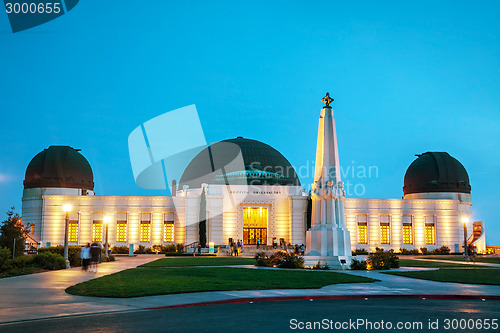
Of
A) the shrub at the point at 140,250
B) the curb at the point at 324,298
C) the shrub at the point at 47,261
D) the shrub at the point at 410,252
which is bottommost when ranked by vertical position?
the shrub at the point at 410,252

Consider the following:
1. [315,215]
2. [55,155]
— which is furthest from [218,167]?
[315,215]

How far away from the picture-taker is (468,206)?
61.3 metres

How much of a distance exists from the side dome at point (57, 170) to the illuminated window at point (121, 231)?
9228 mm

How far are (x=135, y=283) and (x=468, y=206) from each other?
54.2 m

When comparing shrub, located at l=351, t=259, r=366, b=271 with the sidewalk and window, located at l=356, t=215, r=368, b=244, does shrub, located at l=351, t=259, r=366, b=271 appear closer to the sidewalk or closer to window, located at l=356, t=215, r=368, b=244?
the sidewalk

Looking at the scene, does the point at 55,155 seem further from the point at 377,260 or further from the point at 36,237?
the point at 377,260

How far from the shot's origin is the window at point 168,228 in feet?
177

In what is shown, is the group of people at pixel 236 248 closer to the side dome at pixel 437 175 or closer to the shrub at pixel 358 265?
the shrub at pixel 358 265

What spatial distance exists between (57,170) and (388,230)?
38.2 metres

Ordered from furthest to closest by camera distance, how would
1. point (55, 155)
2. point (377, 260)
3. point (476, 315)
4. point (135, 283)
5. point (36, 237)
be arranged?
point (55, 155) < point (36, 237) < point (377, 260) < point (135, 283) < point (476, 315)

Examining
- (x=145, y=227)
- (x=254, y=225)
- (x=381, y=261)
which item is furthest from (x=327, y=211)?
(x=145, y=227)

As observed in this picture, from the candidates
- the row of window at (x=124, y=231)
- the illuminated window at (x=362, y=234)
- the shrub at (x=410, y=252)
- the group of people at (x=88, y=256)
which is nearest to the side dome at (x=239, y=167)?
the row of window at (x=124, y=231)

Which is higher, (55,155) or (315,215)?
(55,155)

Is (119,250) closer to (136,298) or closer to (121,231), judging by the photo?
(121,231)
